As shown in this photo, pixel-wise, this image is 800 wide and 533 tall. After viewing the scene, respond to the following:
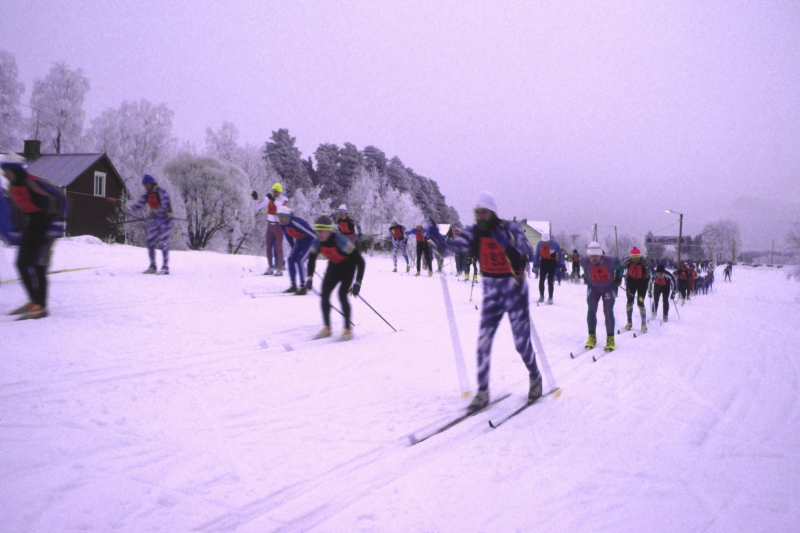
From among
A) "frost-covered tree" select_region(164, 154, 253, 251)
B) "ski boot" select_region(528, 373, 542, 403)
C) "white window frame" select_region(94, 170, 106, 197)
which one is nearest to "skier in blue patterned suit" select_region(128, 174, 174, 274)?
"ski boot" select_region(528, 373, 542, 403)

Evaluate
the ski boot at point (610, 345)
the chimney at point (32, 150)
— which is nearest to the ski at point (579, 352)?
the ski boot at point (610, 345)

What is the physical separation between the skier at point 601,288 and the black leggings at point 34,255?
827 cm

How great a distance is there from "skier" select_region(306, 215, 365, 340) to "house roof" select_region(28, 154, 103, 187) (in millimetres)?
25815

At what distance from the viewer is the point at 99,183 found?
2842cm

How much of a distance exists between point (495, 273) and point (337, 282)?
2907 millimetres

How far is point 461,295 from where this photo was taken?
14008mm

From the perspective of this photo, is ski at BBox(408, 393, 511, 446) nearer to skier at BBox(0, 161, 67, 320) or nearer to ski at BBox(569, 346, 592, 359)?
ski at BBox(569, 346, 592, 359)

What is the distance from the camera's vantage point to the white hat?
14.7ft

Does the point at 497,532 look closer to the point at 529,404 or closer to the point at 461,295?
the point at 529,404

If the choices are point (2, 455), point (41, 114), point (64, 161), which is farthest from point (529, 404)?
point (41, 114)

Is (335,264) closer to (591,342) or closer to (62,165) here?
(591,342)

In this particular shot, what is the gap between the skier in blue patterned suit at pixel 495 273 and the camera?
4.46m

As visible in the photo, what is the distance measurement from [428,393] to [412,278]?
11.4 metres

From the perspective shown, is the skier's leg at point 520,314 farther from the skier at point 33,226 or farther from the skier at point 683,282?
the skier at point 683,282
